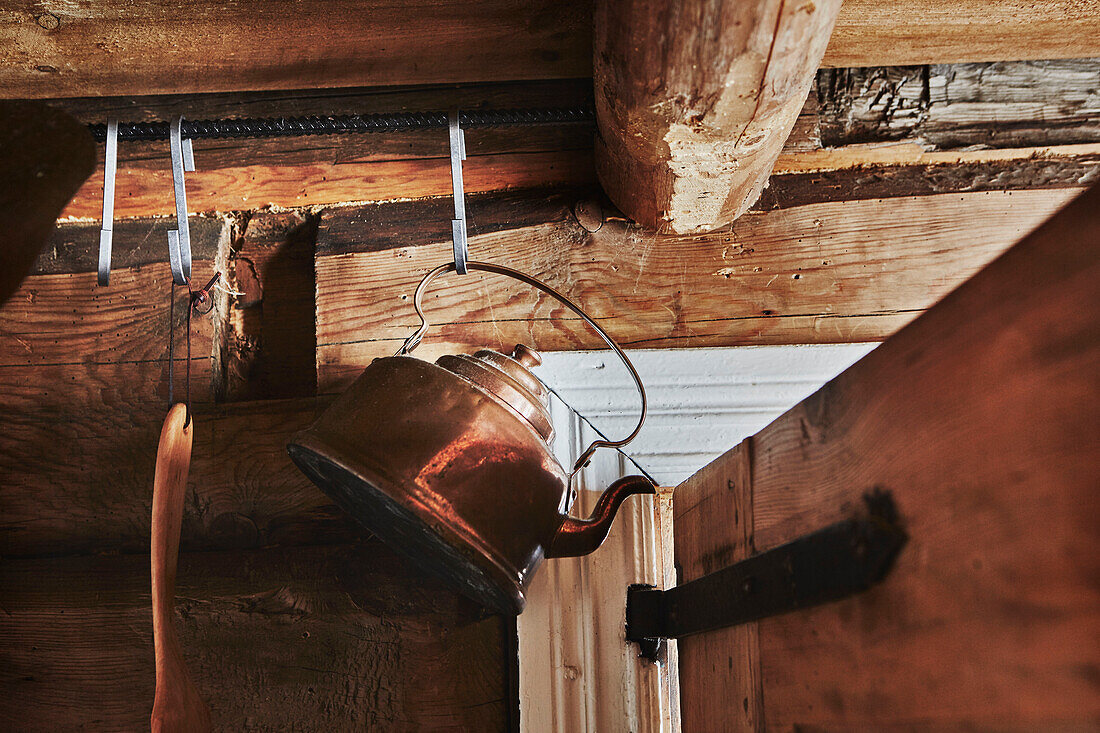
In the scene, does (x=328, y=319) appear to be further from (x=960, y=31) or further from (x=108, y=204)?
(x=960, y=31)

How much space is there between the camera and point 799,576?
59 cm

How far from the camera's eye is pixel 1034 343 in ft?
1.19

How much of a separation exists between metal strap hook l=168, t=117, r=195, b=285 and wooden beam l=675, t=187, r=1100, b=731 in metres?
0.85

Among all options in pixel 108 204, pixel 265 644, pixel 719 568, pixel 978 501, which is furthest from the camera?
pixel 265 644

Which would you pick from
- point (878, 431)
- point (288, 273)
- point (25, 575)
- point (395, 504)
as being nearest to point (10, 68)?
point (288, 273)

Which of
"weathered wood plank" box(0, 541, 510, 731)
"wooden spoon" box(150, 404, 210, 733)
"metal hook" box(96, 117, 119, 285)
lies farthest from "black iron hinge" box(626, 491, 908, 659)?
"metal hook" box(96, 117, 119, 285)

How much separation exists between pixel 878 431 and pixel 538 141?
2.78 ft

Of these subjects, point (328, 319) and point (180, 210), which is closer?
point (180, 210)

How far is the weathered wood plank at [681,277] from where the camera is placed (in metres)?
1.12

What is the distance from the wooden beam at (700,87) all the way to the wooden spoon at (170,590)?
2.44 feet

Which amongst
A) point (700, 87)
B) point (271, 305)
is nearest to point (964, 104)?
point (700, 87)

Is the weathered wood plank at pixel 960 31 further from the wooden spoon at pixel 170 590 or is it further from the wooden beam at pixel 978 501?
the wooden spoon at pixel 170 590

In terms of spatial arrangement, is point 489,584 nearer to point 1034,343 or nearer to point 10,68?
point 1034,343

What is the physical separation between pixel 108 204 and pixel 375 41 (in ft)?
1.48
